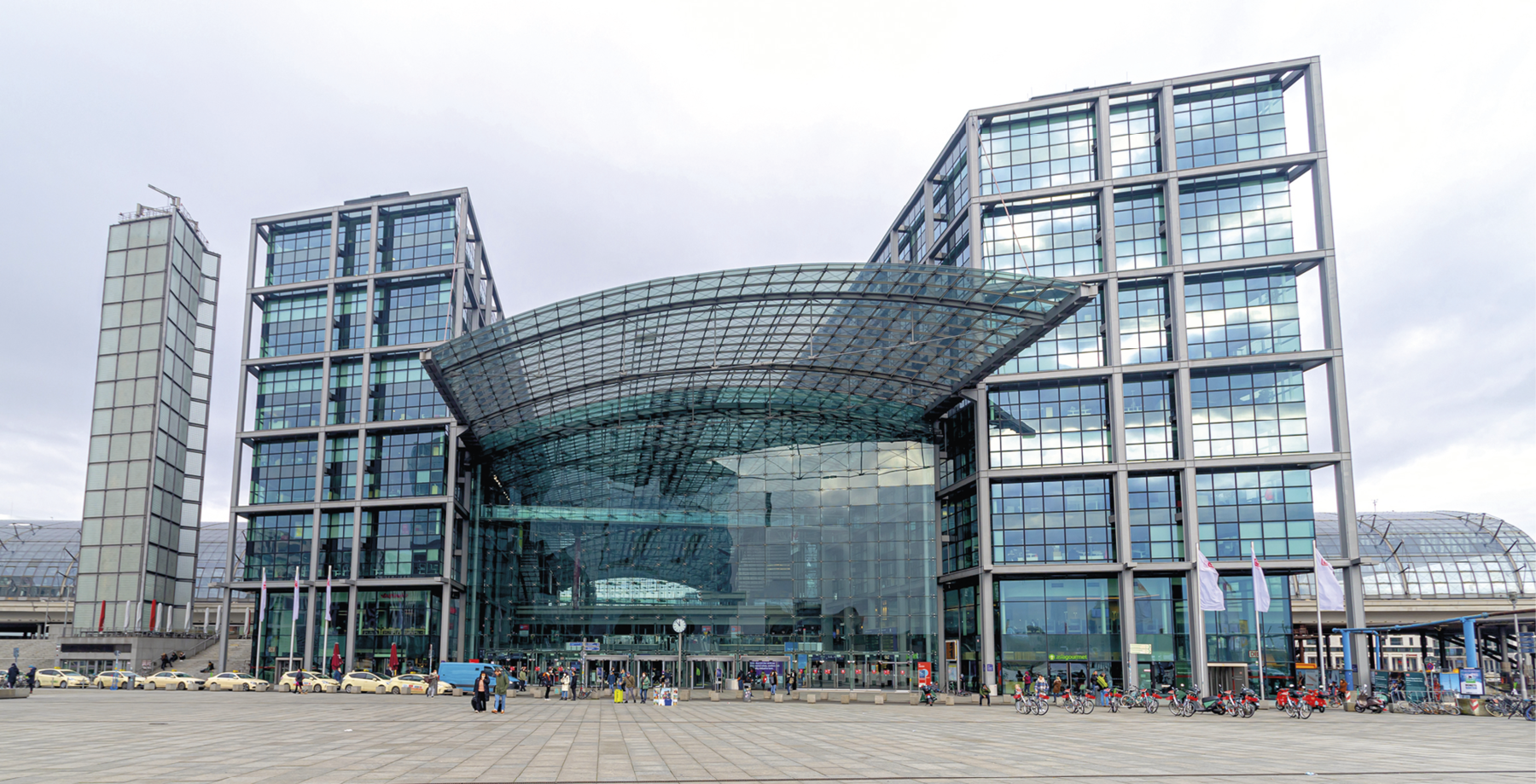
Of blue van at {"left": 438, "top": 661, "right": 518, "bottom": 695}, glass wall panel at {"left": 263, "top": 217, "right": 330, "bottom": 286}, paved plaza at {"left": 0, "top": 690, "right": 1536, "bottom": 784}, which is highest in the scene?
glass wall panel at {"left": 263, "top": 217, "right": 330, "bottom": 286}

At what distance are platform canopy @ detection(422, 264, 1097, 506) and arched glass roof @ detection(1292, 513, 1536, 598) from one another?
53.7m

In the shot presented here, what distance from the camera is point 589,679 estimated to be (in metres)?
71.0

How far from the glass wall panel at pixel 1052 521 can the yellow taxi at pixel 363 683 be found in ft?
112

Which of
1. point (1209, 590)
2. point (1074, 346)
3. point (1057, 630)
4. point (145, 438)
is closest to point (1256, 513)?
point (1209, 590)

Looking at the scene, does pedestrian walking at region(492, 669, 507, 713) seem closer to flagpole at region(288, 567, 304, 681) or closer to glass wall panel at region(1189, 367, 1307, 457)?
flagpole at region(288, 567, 304, 681)

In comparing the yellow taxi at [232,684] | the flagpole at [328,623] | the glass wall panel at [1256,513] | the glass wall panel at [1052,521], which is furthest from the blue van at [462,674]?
the glass wall panel at [1256,513]

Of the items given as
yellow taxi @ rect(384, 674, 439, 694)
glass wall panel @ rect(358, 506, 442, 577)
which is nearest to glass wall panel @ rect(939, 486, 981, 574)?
yellow taxi @ rect(384, 674, 439, 694)

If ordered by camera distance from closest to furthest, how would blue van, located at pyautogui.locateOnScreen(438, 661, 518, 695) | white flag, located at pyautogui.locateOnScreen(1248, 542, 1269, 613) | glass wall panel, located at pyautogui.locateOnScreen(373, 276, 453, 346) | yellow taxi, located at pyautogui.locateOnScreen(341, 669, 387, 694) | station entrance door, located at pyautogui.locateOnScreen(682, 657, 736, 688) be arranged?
white flag, located at pyautogui.locateOnScreen(1248, 542, 1269, 613) → blue van, located at pyautogui.locateOnScreen(438, 661, 518, 695) → yellow taxi, located at pyautogui.locateOnScreen(341, 669, 387, 694) → station entrance door, located at pyautogui.locateOnScreen(682, 657, 736, 688) → glass wall panel, located at pyautogui.locateOnScreen(373, 276, 453, 346)

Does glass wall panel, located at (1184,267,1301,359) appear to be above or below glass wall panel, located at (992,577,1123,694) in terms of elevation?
above

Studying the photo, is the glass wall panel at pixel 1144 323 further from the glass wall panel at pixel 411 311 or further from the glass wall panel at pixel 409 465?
the glass wall panel at pixel 409 465

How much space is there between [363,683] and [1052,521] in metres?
38.6

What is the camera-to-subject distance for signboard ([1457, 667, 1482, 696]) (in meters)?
43.6

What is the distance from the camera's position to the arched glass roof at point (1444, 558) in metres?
101

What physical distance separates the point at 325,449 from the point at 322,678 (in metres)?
16.6
